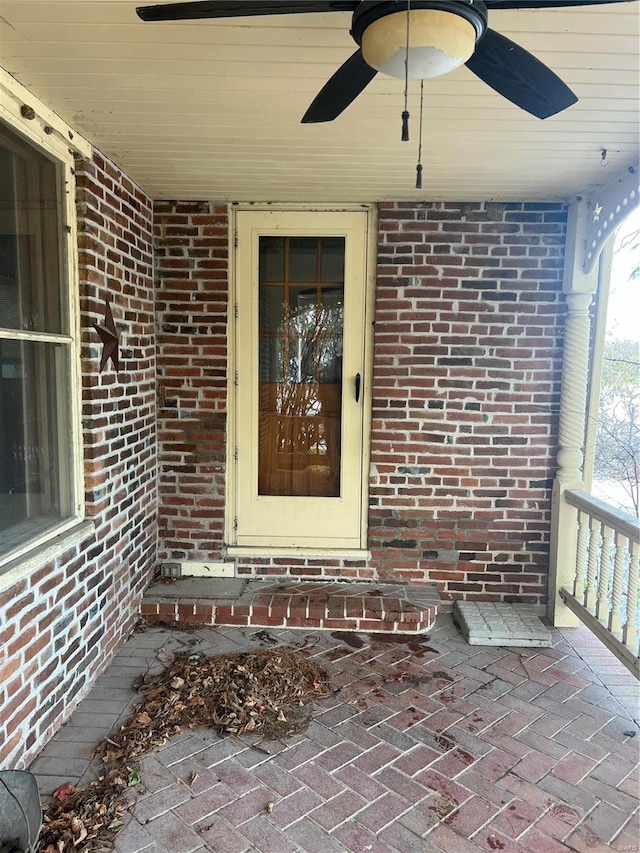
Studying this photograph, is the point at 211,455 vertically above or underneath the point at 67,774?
above

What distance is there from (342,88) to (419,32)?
336 millimetres

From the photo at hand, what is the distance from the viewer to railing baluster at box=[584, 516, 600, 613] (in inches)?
116

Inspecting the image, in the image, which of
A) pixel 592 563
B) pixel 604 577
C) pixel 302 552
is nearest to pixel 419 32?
pixel 604 577

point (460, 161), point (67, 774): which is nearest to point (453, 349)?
point (460, 161)

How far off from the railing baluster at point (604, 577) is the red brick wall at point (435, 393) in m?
0.59

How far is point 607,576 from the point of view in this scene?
9.12ft

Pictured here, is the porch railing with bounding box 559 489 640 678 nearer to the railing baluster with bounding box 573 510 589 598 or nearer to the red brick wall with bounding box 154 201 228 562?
the railing baluster with bounding box 573 510 589 598

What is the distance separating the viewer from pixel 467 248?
3.28m

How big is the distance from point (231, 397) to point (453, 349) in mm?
1499

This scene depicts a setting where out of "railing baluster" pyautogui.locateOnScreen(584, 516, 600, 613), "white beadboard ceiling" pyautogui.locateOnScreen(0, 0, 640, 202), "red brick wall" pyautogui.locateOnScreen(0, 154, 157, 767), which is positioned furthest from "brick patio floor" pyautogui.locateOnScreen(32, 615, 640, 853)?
"white beadboard ceiling" pyautogui.locateOnScreen(0, 0, 640, 202)

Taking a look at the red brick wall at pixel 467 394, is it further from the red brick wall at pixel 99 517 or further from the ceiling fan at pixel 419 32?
the ceiling fan at pixel 419 32

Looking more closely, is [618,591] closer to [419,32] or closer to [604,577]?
[604,577]

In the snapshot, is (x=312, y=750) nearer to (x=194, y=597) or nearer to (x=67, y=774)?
(x=67, y=774)

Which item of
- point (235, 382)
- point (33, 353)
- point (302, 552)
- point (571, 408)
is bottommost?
point (302, 552)
